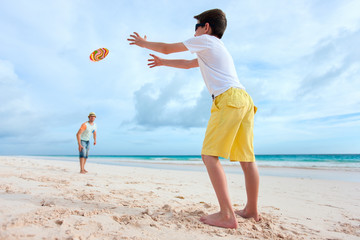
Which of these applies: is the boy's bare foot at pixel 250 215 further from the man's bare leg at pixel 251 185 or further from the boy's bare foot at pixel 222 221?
the boy's bare foot at pixel 222 221

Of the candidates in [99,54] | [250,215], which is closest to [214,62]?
[250,215]

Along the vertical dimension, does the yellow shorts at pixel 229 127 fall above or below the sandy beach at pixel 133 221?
above

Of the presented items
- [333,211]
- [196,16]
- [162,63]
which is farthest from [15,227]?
[333,211]

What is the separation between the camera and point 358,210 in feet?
10.4

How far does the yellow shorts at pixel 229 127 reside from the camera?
206cm

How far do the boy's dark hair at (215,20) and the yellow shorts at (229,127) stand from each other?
2.13 feet

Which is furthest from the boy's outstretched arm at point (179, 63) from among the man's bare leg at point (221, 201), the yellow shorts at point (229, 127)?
the man's bare leg at point (221, 201)

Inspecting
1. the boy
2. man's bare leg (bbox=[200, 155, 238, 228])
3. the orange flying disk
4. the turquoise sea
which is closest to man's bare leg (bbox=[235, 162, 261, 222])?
the boy

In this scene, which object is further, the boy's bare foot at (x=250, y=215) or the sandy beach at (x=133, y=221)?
the boy's bare foot at (x=250, y=215)

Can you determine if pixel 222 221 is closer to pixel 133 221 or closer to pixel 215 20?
pixel 133 221

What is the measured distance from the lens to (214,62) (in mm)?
2234

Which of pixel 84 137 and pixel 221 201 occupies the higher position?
pixel 84 137

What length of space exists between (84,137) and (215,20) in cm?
580

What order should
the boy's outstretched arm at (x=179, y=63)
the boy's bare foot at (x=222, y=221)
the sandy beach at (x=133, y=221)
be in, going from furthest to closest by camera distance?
the boy's outstretched arm at (x=179, y=63)
the boy's bare foot at (x=222, y=221)
the sandy beach at (x=133, y=221)
